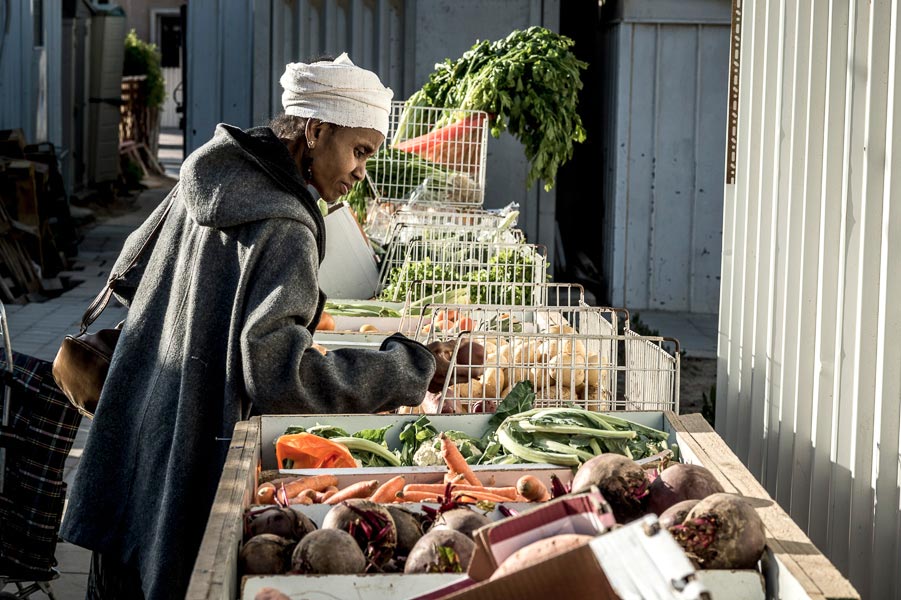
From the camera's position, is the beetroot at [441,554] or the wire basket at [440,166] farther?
the wire basket at [440,166]

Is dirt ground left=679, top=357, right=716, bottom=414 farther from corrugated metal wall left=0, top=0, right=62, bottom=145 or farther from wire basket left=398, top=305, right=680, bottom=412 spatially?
corrugated metal wall left=0, top=0, right=62, bottom=145

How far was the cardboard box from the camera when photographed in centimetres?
591

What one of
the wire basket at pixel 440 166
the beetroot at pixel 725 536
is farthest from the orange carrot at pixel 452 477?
the wire basket at pixel 440 166

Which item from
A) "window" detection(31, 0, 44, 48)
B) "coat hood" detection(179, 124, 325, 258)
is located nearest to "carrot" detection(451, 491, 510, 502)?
"coat hood" detection(179, 124, 325, 258)

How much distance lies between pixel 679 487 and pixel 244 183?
1145mm

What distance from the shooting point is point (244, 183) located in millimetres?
2607

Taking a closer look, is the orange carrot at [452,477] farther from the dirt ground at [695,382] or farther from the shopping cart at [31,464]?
the dirt ground at [695,382]

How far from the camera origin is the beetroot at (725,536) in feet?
6.32

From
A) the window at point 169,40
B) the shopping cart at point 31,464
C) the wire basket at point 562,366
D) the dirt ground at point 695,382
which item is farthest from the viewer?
the window at point 169,40

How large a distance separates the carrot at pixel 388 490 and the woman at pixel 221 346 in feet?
0.79

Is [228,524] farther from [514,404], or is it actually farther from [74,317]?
[74,317]

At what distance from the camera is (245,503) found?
222cm

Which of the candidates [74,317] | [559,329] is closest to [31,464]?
[559,329]

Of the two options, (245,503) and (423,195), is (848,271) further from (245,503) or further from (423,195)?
(423,195)
